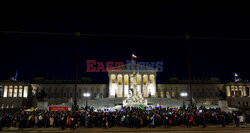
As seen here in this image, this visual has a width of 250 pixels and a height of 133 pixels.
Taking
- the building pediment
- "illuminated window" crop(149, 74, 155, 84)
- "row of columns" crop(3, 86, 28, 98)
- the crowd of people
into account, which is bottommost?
the crowd of people

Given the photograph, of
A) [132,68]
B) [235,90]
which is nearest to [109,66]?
[132,68]

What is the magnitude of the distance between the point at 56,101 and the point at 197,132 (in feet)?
208

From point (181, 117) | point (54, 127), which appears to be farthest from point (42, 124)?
point (181, 117)

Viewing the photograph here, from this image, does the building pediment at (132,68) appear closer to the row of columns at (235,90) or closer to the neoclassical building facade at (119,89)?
the neoclassical building facade at (119,89)

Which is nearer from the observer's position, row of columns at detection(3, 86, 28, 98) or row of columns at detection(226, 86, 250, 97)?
row of columns at detection(3, 86, 28, 98)

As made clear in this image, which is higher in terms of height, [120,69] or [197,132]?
[120,69]

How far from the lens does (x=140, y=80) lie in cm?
6819

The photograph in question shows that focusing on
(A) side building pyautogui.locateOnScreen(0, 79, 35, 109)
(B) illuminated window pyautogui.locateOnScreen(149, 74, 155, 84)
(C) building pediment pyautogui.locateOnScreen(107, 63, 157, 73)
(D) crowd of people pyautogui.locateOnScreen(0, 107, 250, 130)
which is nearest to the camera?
(D) crowd of people pyautogui.locateOnScreen(0, 107, 250, 130)

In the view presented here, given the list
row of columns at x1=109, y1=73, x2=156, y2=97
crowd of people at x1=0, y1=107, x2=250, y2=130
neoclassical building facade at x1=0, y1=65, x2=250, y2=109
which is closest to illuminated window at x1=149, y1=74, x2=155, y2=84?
neoclassical building facade at x1=0, y1=65, x2=250, y2=109

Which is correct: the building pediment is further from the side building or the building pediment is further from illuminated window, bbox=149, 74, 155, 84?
the side building

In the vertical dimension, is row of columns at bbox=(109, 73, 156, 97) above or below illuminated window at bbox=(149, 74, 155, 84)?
below

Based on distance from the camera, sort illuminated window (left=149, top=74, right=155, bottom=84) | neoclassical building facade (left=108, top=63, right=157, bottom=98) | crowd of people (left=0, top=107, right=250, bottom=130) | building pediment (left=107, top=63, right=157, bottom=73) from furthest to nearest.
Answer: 1. illuminated window (left=149, top=74, right=155, bottom=84)
2. building pediment (left=107, top=63, right=157, bottom=73)
3. neoclassical building facade (left=108, top=63, right=157, bottom=98)
4. crowd of people (left=0, top=107, right=250, bottom=130)

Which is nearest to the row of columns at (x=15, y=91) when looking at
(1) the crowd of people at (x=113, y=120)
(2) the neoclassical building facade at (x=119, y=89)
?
(2) the neoclassical building facade at (x=119, y=89)

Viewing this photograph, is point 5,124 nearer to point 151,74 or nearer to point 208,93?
point 151,74
